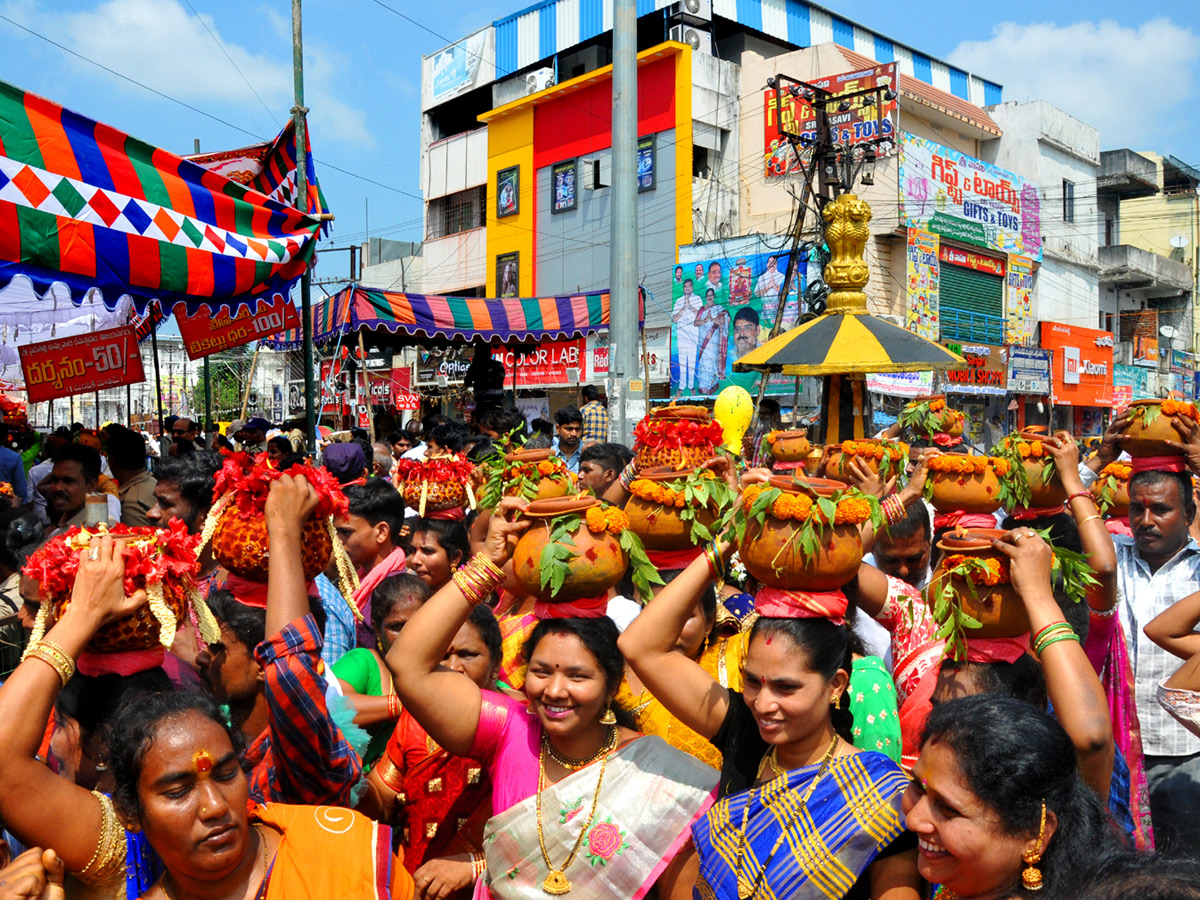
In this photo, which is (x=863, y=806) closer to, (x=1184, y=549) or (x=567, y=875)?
(x=567, y=875)

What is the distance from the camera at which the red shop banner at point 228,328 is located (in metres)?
8.49

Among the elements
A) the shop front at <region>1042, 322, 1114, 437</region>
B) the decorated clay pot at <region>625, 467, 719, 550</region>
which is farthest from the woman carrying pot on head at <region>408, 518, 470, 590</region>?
the shop front at <region>1042, 322, 1114, 437</region>

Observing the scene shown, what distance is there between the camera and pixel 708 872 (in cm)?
234

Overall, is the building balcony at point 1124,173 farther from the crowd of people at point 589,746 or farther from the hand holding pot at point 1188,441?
the crowd of people at point 589,746

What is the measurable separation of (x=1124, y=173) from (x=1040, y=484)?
32.4m

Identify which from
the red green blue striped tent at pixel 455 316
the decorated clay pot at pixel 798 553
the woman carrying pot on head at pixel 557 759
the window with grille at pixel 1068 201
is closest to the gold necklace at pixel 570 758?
the woman carrying pot on head at pixel 557 759

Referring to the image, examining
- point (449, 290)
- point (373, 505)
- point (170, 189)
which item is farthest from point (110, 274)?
point (449, 290)

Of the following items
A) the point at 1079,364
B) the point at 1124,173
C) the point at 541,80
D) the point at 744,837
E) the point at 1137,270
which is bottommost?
the point at 744,837

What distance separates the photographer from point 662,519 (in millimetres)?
3248

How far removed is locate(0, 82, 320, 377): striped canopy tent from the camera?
488 cm

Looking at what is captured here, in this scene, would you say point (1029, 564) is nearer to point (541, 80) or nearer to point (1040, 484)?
point (1040, 484)

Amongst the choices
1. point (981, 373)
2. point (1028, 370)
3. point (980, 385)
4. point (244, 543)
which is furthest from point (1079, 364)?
point (244, 543)

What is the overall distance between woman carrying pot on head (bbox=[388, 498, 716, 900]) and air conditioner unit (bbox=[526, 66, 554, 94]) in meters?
28.4

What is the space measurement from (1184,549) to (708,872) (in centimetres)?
268
